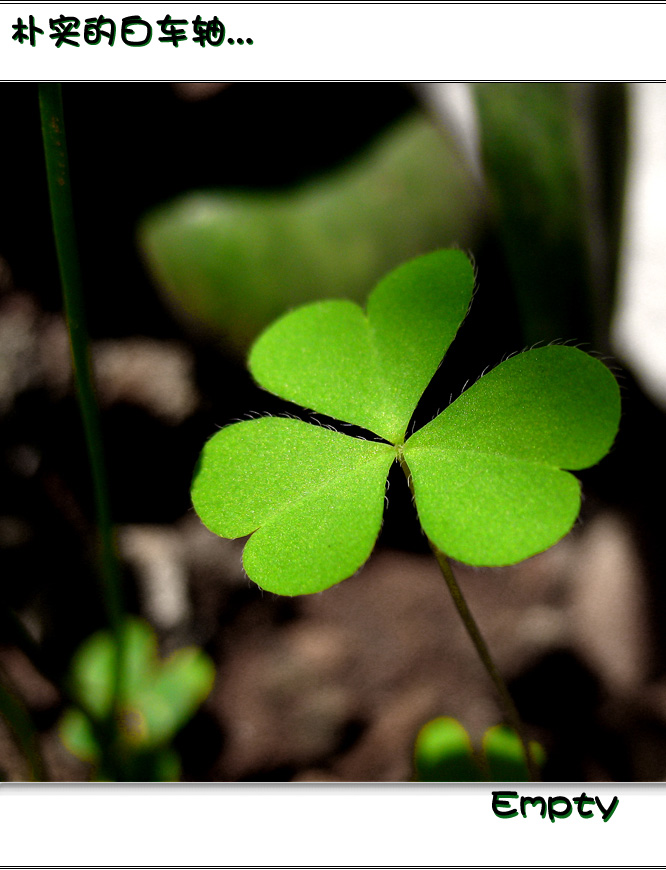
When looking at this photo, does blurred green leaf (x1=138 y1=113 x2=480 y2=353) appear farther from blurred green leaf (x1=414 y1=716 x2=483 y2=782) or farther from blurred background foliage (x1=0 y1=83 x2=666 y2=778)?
blurred green leaf (x1=414 y1=716 x2=483 y2=782)

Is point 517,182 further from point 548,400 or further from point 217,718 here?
point 217,718

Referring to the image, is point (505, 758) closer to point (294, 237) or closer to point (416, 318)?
point (416, 318)

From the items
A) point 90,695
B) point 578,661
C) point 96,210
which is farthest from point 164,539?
point 578,661

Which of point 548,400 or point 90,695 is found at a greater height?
point 548,400

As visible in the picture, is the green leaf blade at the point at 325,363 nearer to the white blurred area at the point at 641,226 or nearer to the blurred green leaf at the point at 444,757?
the blurred green leaf at the point at 444,757

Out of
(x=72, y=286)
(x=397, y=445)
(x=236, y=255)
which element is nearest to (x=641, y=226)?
(x=236, y=255)

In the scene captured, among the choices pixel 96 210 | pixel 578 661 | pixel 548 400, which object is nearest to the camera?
pixel 548 400
